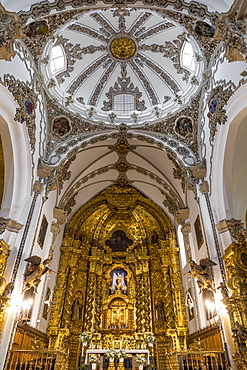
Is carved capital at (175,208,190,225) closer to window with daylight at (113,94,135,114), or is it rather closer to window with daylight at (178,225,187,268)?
window with daylight at (178,225,187,268)

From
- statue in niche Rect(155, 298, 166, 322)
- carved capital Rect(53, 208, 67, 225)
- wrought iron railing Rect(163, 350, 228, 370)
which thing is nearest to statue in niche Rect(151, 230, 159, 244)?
statue in niche Rect(155, 298, 166, 322)

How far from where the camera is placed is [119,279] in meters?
17.3

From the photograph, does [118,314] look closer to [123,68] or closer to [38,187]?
[38,187]

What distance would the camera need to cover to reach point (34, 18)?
26.3 feet

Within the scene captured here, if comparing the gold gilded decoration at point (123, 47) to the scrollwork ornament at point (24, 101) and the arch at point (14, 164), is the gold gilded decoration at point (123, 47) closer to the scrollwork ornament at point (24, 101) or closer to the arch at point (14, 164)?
the scrollwork ornament at point (24, 101)

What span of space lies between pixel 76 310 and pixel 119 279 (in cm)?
329

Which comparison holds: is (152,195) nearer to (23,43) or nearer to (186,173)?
(186,173)

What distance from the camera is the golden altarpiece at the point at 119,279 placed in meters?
14.6

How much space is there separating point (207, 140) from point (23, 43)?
9.08 m

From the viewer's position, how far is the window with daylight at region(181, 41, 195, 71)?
568 inches

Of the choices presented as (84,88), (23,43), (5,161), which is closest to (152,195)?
(84,88)

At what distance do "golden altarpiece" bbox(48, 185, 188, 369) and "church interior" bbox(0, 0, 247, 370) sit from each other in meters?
0.08

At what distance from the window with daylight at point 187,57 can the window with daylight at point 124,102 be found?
3651mm

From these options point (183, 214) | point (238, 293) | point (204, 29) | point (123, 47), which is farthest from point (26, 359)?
point (123, 47)
